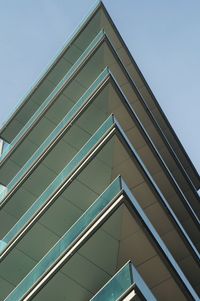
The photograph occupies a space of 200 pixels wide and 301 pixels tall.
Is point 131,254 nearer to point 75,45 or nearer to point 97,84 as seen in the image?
point 97,84

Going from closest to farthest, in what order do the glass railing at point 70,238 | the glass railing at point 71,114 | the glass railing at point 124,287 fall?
the glass railing at point 124,287 < the glass railing at point 70,238 < the glass railing at point 71,114

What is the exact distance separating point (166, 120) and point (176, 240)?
1057 centimetres

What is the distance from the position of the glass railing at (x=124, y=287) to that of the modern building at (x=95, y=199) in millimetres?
32

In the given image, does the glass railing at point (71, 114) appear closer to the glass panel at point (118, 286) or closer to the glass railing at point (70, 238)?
the glass railing at point (70, 238)

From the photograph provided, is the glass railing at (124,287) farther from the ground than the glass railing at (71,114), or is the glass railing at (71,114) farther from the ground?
the glass railing at (71,114)

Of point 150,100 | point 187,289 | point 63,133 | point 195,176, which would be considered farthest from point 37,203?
point 195,176

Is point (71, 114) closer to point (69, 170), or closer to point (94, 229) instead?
point (69, 170)

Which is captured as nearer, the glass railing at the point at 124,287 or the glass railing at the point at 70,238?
the glass railing at the point at 124,287

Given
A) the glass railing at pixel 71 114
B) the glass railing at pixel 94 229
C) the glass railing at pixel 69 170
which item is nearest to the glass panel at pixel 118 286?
the glass railing at pixel 94 229

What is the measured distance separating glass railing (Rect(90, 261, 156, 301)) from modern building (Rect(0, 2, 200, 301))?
32 millimetres

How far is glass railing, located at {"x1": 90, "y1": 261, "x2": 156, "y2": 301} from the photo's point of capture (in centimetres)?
1380

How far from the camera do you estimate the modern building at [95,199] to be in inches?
656

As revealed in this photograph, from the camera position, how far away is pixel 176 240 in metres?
20.6

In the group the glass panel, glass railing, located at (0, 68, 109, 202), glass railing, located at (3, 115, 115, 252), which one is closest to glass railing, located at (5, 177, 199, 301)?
the glass panel
